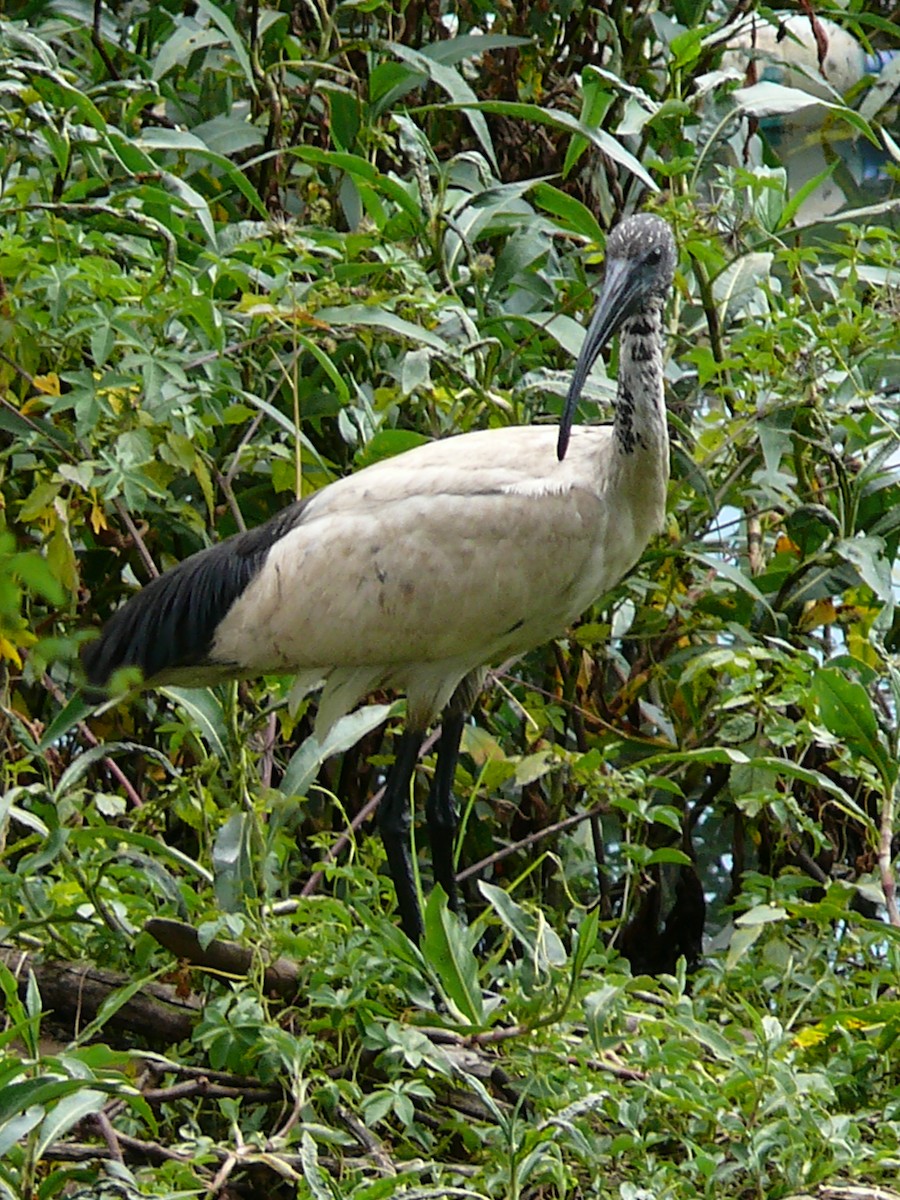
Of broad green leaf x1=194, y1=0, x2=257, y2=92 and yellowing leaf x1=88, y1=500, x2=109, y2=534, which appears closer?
yellowing leaf x1=88, y1=500, x2=109, y2=534

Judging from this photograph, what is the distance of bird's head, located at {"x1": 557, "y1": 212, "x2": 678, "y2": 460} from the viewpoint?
3.81 m

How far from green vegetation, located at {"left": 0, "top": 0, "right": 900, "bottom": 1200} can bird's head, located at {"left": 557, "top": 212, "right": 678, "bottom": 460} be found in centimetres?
32

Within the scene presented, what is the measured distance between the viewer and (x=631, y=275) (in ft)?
12.6

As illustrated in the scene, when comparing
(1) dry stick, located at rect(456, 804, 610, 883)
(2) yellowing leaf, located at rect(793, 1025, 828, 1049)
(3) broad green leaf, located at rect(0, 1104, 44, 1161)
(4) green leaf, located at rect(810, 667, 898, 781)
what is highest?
(3) broad green leaf, located at rect(0, 1104, 44, 1161)

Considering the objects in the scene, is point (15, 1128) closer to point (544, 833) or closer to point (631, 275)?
point (544, 833)

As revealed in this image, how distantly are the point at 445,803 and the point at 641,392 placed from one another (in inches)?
38.9

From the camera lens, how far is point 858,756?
3568 mm

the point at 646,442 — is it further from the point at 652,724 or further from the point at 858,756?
the point at 652,724

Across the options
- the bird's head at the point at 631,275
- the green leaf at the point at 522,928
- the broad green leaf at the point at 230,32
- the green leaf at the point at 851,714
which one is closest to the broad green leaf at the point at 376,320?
the bird's head at the point at 631,275

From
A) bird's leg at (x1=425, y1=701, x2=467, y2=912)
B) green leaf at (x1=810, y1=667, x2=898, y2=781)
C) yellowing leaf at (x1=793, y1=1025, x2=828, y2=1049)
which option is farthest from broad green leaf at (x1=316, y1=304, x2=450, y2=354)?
yellowing leaf at (x1=793, y1=1025, x2=828, y2=1049)

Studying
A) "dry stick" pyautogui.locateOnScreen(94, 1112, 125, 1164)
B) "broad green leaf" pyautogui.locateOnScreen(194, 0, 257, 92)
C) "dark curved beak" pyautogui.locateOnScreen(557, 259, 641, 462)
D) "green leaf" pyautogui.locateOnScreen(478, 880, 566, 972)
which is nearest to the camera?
"dry stick" pyautogui.locateOnScreen(94, 1112, 125, 1164)

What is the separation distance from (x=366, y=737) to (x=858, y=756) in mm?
1423

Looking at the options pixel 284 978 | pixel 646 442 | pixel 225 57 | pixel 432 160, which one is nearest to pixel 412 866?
pixel 284 978

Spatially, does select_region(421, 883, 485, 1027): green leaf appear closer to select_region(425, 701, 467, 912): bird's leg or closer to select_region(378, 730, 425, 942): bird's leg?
select_region(378, 730, 425, 942): bird's leg
